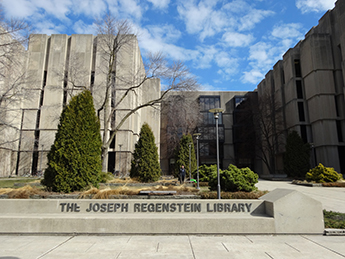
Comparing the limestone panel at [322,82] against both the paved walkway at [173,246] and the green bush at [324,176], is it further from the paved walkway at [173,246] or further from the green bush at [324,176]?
the paved walkway at [173,246]

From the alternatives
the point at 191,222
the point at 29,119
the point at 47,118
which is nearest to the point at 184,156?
the point at 191,222

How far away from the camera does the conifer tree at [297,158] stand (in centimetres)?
3158

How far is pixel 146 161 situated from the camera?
746 inches

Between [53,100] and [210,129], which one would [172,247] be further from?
[210,129]

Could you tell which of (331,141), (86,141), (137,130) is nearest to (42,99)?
(137,130)

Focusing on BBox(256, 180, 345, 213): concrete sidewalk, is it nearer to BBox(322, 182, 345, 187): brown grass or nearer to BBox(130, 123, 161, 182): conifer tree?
BBox(322, 182, 345, 187): brown grass

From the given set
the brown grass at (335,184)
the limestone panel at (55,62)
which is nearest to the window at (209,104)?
the limestone panel at (55,62)

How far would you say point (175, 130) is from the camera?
4659 cm

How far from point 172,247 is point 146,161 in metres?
13.5

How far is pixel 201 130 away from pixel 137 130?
15081 mm

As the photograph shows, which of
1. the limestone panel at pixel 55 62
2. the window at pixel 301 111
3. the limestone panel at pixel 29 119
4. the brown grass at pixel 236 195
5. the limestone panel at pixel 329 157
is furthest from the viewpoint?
the window at pixel 301 111

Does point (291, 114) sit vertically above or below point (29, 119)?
above

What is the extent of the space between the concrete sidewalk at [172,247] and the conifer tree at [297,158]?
28159 millimetres

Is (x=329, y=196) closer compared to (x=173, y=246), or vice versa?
(x=173, y=246)
